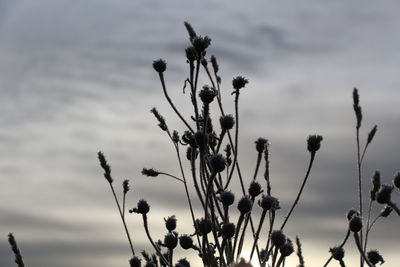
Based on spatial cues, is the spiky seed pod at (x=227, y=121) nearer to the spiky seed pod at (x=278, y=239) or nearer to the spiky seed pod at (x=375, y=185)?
the spiky seed pod at (x=278, y=239)

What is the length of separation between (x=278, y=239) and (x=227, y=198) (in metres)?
0.35

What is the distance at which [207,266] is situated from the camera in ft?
11.7

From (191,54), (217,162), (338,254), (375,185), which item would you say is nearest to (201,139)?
(217,162)

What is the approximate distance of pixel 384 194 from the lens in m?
3.84

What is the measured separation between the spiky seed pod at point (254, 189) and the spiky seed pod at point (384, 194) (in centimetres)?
68

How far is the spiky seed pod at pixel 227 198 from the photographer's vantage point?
11.8 ft

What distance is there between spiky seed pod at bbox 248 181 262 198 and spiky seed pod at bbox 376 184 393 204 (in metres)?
0.68

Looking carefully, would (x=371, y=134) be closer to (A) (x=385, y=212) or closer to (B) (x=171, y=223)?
(A) (x=385, y=212)

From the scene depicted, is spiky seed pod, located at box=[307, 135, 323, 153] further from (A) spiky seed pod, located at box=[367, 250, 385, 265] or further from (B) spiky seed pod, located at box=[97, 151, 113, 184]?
(B) spiky seed pod, located at box=[97, 151, 113, 184]

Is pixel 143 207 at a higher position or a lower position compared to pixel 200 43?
lower

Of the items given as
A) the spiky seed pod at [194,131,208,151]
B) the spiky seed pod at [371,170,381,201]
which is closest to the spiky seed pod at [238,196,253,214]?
the spiky seed pod at [194,131,208,151]

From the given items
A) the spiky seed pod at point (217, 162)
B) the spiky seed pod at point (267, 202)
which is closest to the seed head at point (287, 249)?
the spiky seed pod at point (267, 202)

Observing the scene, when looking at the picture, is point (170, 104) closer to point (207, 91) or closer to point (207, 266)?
point (207, 91)

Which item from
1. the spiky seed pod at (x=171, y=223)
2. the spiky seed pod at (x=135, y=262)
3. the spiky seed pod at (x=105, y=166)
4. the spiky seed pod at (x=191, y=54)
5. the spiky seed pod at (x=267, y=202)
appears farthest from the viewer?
the spiky seed pod at (x=105, y=166)
